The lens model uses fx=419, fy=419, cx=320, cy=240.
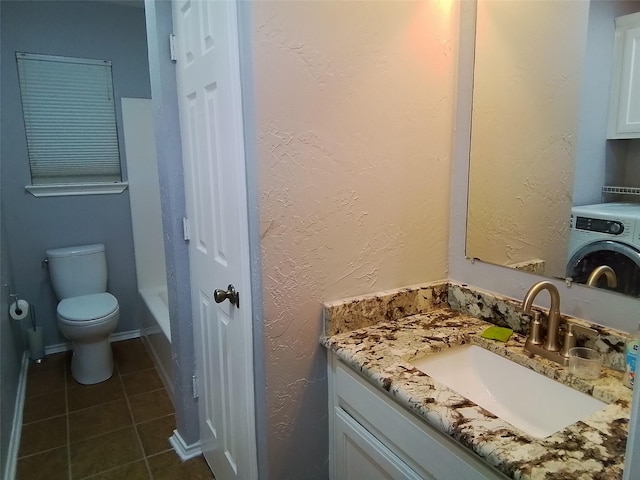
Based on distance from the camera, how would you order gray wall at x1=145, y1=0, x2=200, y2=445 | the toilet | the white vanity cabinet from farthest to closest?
the toilet < gray wall at x1=145, y1=0, x2=200, y2=445 < the white vanity cabinet

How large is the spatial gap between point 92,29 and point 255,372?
266 cm

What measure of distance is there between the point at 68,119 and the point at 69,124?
3 cm

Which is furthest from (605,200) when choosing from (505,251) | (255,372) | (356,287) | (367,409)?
(255,372)

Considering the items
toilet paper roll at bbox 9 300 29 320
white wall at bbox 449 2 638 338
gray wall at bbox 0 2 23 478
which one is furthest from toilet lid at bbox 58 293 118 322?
white wall at bbox 449 2 638 338

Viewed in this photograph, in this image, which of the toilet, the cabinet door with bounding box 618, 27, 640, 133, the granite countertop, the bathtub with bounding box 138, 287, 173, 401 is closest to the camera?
the granite countertop

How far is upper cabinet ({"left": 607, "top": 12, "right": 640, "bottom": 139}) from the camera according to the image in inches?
38.6

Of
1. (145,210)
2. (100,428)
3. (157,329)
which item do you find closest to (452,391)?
(100,428)

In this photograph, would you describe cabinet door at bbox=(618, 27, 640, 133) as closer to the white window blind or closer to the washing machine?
the washing machine

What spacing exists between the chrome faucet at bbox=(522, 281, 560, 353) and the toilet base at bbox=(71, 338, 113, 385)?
8.13 feet

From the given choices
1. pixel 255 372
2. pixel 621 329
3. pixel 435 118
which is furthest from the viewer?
pixel 435 118

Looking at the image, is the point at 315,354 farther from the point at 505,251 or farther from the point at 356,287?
the point at 505,251

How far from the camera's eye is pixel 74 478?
A: 5.95 feet

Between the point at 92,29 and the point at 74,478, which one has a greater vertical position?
the point at 92,29

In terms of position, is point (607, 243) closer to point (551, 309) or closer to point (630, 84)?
point (551, 309)
